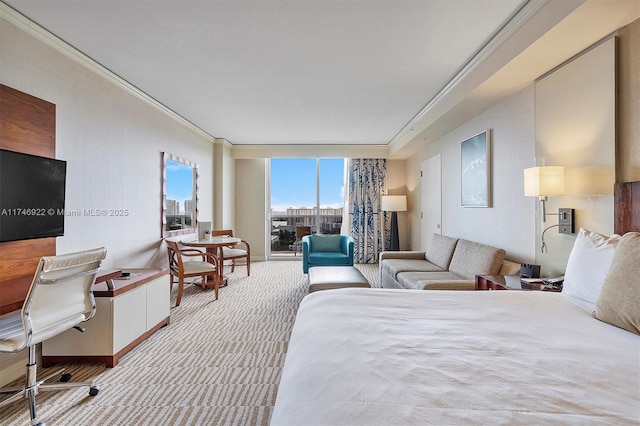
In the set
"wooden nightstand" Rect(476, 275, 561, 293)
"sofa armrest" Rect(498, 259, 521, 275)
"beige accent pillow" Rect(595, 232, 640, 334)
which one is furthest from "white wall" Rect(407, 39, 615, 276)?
"beige accent pillow" Rect(595, 232, 640, 334)

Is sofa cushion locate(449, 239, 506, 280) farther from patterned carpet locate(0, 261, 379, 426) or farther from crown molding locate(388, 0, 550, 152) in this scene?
patterned carpet locate(0, 261, 379, 426)

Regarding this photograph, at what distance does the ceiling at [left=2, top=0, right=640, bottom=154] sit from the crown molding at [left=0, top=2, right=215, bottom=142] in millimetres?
57

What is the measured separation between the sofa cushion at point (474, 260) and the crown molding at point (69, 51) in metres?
4.26

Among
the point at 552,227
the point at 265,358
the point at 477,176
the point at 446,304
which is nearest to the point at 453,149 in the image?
the point at 477,176

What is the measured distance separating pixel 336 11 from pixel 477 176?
8.71 ft

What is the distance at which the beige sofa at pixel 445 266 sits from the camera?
9.99ft

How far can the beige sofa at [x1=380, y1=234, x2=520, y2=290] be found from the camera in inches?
120

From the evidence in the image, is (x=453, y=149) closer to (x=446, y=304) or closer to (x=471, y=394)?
(x=446, y=304)

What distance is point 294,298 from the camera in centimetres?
429

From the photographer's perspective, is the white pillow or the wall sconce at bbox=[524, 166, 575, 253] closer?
the white pillow

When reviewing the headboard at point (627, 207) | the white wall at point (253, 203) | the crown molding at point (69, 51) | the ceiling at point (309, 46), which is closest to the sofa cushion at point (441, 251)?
the ceiling at point (309, 46)

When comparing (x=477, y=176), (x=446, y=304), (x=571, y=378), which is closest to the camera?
(x=571, y=378)

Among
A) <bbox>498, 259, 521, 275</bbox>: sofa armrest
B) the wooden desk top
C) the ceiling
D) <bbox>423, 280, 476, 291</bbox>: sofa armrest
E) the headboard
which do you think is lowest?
<bbox>423, 280, 476, 291</bbox>: sofa armrest

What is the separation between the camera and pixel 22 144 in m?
2.25
